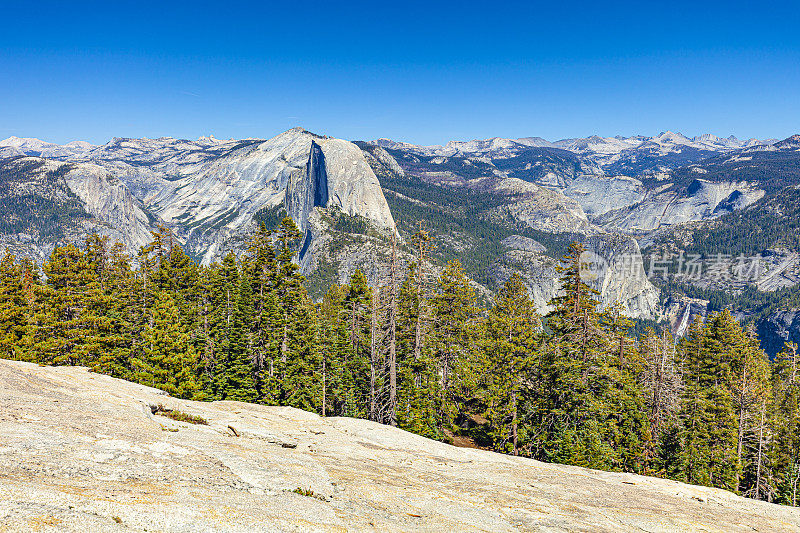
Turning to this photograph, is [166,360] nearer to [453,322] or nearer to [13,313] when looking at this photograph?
[13,313]

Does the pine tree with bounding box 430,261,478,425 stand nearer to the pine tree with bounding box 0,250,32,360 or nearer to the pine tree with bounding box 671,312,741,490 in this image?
the pine tree with bounding box 671,312,741,490

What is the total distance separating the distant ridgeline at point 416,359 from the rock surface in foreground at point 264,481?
1095 cm

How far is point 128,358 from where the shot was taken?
38.8m

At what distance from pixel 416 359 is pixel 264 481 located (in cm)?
2690

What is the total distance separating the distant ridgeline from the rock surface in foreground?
10948 millimetres

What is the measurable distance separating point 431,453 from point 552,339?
50.9 ft

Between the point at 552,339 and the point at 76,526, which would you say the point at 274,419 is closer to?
the point at 76,526

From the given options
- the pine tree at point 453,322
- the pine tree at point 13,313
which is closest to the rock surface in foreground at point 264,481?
the pine tree at point 13,313

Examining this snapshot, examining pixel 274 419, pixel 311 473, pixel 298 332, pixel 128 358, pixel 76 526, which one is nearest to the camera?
pixel 76 526

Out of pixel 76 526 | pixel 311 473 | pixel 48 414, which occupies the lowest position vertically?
pixel 311 473

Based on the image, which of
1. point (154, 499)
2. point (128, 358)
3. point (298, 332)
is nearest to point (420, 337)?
point (298, 332)

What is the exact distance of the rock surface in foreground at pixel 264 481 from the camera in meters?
9.88

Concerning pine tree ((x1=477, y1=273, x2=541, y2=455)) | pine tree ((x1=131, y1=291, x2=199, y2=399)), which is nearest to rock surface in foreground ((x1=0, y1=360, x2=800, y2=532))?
pine tree ((x1=131, y1=291, x2=199, y2=399))

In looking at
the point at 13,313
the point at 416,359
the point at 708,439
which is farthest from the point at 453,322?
the point at 13,313
